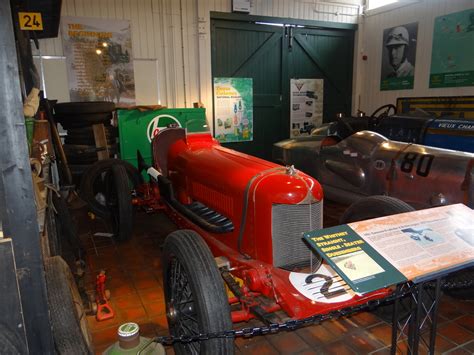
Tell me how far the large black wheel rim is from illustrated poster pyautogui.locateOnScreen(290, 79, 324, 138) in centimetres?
694

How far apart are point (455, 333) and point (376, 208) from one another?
0.98 metres

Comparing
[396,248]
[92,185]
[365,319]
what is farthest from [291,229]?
[92,185]

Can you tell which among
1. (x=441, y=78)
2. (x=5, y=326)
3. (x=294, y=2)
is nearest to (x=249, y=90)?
(x=294, y=2)

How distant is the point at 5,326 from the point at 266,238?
1430 mm

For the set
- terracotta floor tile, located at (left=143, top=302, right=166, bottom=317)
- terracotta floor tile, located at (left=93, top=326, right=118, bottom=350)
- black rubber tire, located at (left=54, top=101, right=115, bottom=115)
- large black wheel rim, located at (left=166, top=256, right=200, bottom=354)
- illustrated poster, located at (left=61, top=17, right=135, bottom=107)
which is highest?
illustrated poster, located at (left=61, top=17, right=135, bottom=107)

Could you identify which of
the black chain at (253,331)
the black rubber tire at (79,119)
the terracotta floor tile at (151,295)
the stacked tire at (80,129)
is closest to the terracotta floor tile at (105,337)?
the terracotta floor tile at (151,295)

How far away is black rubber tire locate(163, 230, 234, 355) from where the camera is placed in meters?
1.81

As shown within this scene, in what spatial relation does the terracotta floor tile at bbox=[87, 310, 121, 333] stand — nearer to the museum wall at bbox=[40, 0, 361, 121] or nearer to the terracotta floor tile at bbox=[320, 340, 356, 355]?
the terracotta floor tile at bbox=[320, 340, 356, 355]

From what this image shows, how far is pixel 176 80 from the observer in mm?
7391

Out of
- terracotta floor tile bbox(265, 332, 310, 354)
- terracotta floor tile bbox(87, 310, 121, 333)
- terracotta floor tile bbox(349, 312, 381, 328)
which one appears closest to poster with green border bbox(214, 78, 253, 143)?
terracotta floor tile bbox(87, 310, 121, 333)

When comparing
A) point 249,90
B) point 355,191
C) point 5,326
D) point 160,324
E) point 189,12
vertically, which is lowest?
point 160,324

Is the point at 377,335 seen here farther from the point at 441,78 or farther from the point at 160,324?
the point at 441,78

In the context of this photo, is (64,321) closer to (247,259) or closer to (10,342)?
(10,342)

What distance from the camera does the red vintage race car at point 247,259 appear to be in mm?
1899
